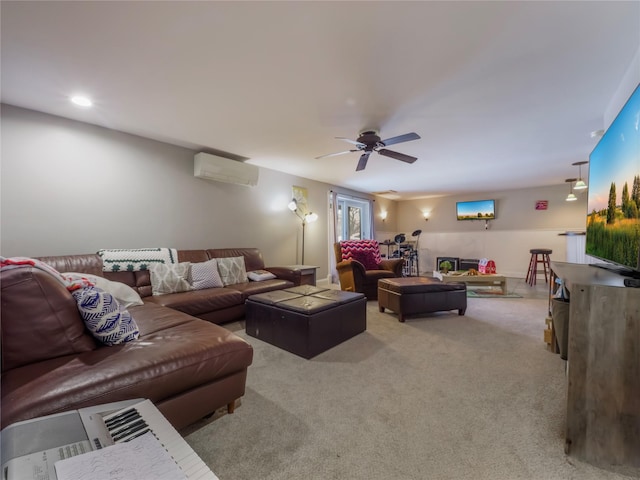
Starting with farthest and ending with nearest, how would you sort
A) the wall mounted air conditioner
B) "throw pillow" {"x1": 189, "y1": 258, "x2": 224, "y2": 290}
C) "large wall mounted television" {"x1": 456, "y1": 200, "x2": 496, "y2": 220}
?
"large wall mounted television" {"x1": 456, "y1": 200, "x2": 496, "y2": 220}, the wall mounted air conditioner, "throw pillow" {"x1": 189, "y1": 258, "x2": 224, "y2": 290}

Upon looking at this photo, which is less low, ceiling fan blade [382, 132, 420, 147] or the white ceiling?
the white ceiling

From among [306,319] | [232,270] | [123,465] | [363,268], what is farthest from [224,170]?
[123,465]

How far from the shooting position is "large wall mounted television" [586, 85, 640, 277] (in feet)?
4.47

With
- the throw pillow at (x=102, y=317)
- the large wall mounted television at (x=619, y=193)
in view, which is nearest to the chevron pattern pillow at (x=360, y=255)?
the large wall mounted television at (x=619, y=193)

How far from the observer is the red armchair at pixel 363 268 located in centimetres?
427

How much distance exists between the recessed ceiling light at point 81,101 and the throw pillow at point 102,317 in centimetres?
194

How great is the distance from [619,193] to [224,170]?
384 centimetres

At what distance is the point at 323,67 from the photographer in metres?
1.97

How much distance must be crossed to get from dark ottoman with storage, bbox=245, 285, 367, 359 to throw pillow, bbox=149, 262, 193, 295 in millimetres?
841

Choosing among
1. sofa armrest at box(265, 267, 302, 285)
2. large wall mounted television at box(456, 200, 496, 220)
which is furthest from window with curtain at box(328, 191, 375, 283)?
large wall mounted television at box(456, 200, 496, 220)

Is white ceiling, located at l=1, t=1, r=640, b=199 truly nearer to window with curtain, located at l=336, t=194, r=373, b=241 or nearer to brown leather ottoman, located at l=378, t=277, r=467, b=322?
brown leather ottoman, located at l=378, t=277, r=467, b=322

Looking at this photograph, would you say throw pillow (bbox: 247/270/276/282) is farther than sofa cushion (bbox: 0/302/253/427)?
Yes

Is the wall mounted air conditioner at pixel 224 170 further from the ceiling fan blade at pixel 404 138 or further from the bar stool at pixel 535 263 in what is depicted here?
the bar stool at pixel 535 263

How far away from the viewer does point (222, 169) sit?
3836 mm
